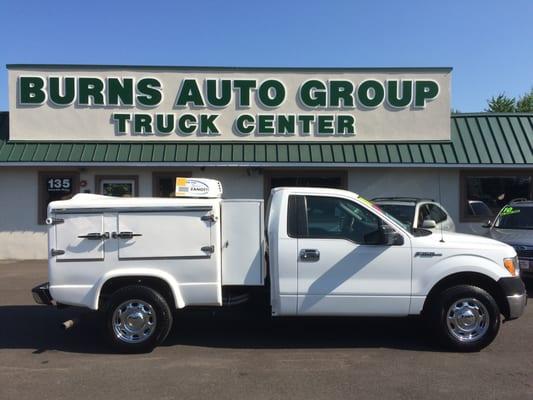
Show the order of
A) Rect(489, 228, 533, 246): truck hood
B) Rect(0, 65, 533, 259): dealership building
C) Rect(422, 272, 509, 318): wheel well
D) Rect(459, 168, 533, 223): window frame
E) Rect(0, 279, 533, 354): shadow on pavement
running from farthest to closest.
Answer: Rect(459, 168, 533, 223): window frame
Rect(0, 65, 533, 259): dealership building
Rect(489, 228, 533, 246): truck hood
Rect(0, 279, 533, 354): shadow on pavement
Rect(422, 272, 509, 318): wheel well

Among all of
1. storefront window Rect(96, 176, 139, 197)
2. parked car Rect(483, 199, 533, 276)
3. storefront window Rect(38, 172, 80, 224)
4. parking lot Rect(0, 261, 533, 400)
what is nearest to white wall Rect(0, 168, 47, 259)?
storefront window Rect(38, 172, 80, 224)

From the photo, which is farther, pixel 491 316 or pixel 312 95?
pixel 312 95

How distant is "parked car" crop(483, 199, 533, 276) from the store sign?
3998 millimetres

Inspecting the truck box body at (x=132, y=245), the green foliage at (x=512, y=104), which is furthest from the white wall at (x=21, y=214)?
the green foliage at (x=512, y=104)

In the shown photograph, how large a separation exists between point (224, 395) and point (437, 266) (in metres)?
2.77

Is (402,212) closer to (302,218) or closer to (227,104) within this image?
(302,218)

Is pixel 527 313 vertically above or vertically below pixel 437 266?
below

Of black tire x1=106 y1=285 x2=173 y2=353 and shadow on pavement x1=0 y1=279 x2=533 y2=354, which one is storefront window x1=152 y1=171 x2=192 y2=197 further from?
black tire x1=106 y1=285 x2=173 y2=353

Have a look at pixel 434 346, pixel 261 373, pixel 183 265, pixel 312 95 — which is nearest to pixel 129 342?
pixel 183 265

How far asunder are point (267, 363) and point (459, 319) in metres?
2.22

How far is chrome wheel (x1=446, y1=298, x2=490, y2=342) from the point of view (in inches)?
226

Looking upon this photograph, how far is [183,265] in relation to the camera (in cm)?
578

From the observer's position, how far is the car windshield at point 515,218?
10.2 metres

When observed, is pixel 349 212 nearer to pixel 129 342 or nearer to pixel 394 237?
pixel 394 237
